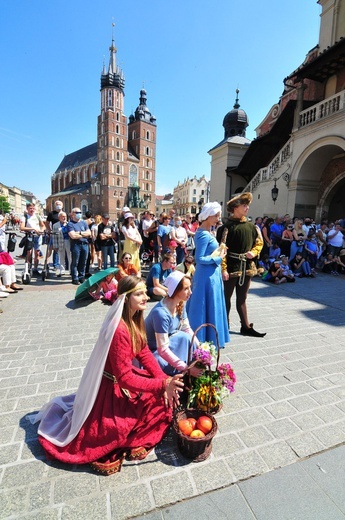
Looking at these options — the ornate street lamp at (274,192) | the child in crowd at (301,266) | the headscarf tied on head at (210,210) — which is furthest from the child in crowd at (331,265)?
the headscarf tied on head at (210,210)

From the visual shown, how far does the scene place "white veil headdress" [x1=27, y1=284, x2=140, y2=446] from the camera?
6.50 ft

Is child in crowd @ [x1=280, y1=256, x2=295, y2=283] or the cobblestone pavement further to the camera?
child in crowd @ [x1=280, y1=256, x2=295, y2=283]

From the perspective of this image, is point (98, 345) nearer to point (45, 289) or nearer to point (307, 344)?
point (307, 344)

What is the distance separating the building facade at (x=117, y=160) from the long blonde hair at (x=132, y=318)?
71.3m

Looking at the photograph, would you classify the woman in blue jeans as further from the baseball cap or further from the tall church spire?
the tall church spire

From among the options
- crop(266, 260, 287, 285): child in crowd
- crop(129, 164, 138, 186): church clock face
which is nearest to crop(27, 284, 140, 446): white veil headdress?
crop(266, 260, 287, 285): child in crowd

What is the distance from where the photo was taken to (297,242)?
31.8 feet

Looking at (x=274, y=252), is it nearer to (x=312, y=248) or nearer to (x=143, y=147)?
(x=312, y=248)

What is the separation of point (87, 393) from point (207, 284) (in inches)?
80.3

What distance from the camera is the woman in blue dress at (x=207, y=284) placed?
363cm

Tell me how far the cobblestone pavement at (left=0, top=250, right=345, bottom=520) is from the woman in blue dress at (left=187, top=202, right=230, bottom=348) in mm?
571

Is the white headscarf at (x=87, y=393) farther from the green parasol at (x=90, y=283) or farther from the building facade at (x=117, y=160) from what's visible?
the building facade at (x=117, y=160)

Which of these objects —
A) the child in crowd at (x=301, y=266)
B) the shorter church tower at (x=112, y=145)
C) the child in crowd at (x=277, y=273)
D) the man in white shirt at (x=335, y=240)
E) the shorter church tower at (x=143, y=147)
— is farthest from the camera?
the shorter church tower at (x=143, y=147)

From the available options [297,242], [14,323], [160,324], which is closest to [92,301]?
[14,323]
